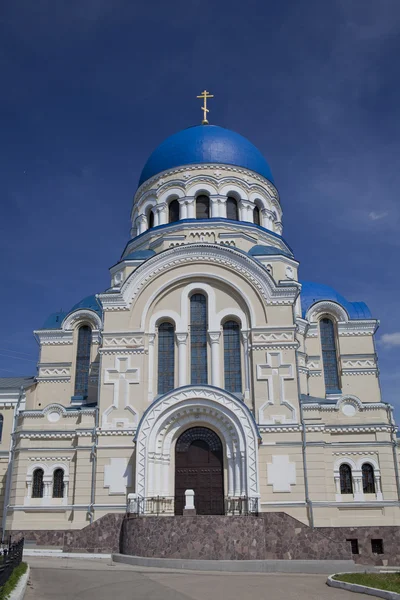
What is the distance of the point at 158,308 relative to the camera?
23.5 m

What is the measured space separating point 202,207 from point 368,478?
14168mm

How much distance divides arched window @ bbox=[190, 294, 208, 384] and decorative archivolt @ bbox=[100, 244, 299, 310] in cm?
160

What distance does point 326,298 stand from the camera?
93.4 feet

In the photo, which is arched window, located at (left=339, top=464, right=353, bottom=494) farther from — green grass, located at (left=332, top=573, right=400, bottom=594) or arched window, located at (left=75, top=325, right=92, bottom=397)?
arched window, located at (left=75, top=325, right=92, bottom=397)

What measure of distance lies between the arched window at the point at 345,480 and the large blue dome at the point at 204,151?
1508 centimetres

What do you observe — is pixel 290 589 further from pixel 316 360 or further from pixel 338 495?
pixel 316 360

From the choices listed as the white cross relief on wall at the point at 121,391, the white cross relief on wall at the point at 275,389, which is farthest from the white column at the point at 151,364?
the white cross relief on wall at the point at 275,389

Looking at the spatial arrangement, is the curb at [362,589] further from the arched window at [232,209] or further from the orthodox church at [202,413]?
the arched window at [232,209]

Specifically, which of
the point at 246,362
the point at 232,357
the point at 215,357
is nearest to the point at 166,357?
the point at 215,357

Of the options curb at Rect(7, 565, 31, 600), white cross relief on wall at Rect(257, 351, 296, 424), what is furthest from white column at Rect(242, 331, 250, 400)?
curb at Rect(7, 565, 31, 600)

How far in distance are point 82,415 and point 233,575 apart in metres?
9.69

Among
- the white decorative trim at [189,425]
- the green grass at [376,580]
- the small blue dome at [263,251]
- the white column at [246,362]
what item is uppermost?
the small blue dome at [263,251]

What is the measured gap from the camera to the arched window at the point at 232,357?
22.2 m

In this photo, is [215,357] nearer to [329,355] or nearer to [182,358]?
[182,358]
